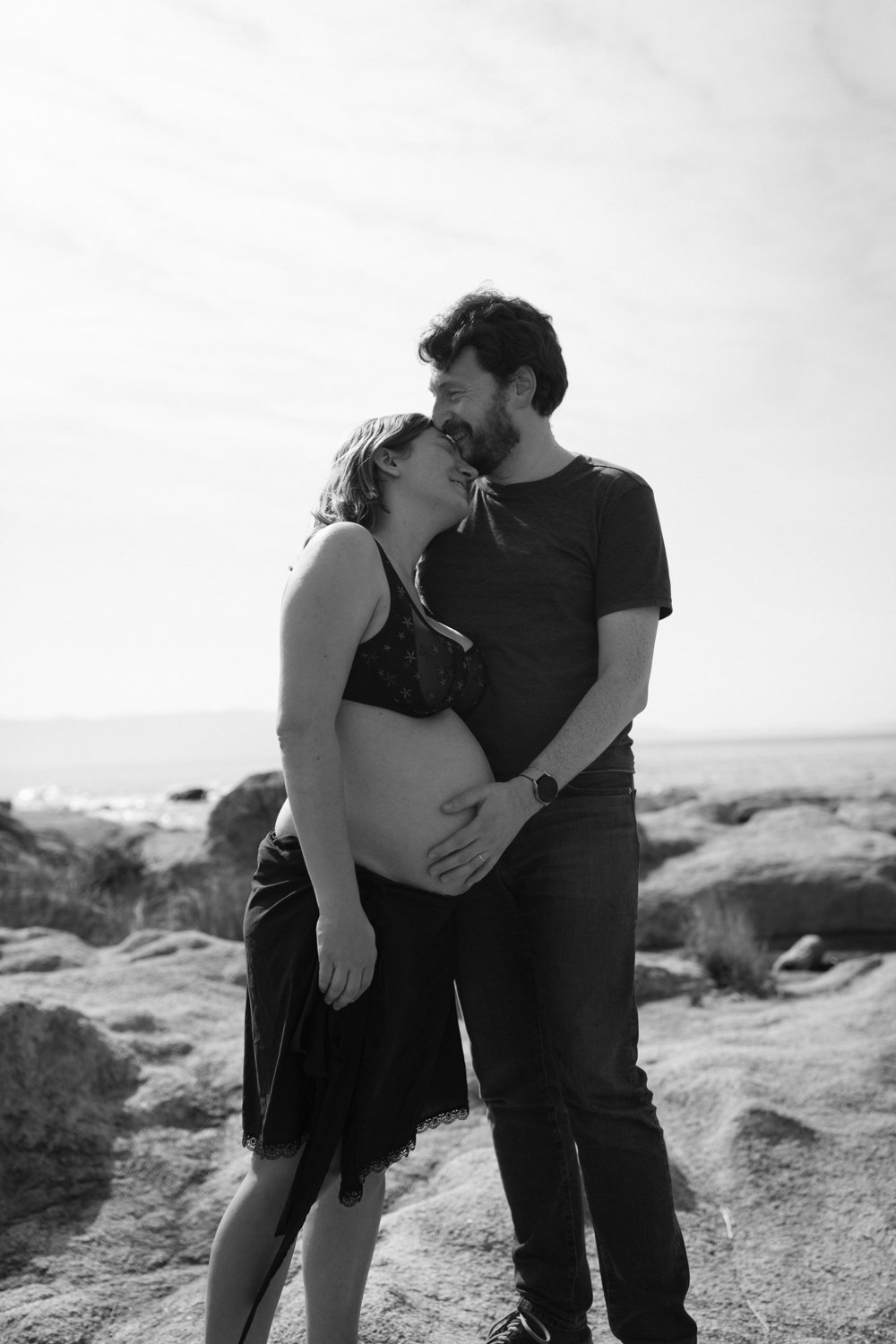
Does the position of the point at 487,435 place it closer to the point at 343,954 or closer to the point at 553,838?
the point at 553,838

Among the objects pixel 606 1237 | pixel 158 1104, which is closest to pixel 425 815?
pixel 606 1237

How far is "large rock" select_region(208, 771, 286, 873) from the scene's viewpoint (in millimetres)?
9867

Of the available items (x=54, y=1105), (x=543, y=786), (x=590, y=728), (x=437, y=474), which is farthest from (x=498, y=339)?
(x=54, y=1105)

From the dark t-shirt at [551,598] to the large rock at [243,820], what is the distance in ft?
24.0

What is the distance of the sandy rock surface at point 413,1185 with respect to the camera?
284 cm

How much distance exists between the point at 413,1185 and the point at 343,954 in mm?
1876

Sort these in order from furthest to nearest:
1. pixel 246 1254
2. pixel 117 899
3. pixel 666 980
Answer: pixel 117 899, pixel 666 980, pixel 246 1254

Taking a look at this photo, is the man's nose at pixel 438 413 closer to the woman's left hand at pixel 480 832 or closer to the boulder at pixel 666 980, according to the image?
the woman's left hand at pixel 480 832

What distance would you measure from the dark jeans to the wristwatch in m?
→ 0.15

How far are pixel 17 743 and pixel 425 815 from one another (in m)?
181

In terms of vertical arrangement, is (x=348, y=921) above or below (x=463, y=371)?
below

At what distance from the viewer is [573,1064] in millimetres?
2594

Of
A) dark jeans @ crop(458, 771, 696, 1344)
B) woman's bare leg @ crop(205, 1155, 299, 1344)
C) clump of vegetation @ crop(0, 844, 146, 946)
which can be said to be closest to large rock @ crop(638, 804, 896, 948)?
clump of vegetation @ crop(0, 844, 146, 946)

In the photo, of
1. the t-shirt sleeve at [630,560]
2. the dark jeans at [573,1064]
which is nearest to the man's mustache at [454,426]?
the t-shirt sleeve at [630,560]
